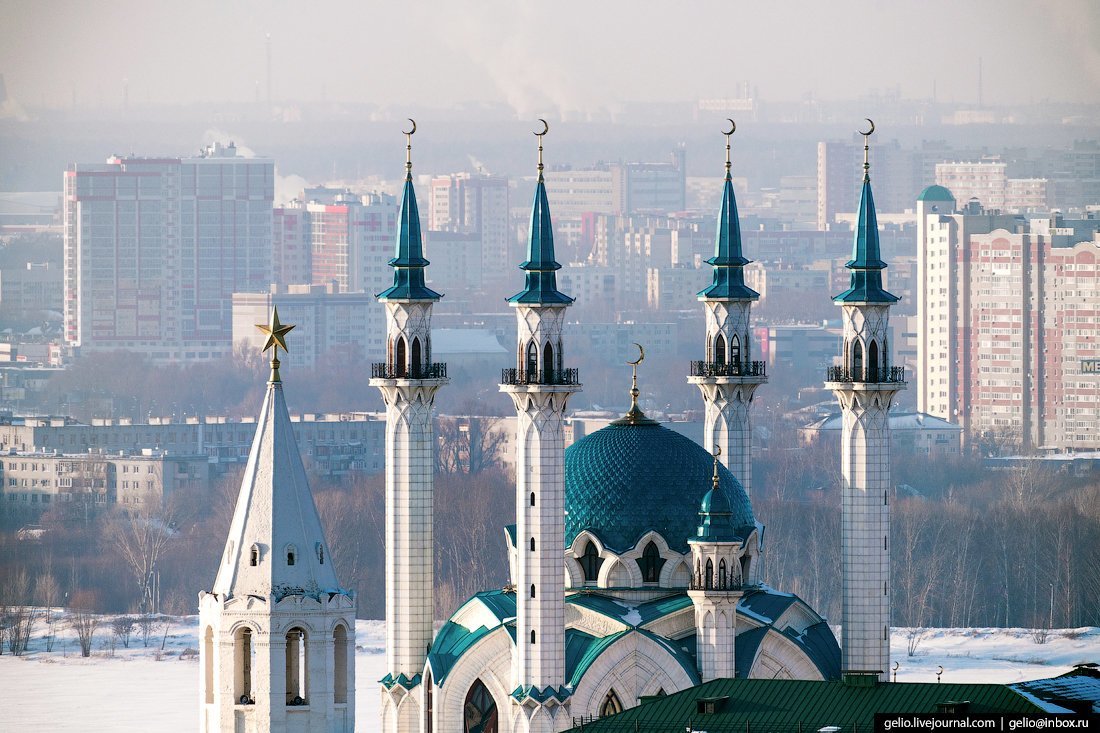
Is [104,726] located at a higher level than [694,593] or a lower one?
lower

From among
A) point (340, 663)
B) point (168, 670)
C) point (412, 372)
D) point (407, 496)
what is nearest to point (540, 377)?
point (412, 372)

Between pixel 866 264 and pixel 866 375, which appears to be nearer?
pixel 866 375

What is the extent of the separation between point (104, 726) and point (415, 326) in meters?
40.1

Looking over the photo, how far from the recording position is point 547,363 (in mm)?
74625

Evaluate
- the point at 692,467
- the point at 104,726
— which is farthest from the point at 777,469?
the point at 692,467

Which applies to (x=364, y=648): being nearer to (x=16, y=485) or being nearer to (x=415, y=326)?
(x=415, y=326)

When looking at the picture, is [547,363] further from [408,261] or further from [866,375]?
[866,375]

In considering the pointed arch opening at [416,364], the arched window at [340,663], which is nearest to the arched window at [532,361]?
the pointed arch opening at [416,364]

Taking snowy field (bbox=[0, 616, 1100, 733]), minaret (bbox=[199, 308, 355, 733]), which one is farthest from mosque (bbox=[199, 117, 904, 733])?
snowy field (bbox=[0, 616, 1100, 733])

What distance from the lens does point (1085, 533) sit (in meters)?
164

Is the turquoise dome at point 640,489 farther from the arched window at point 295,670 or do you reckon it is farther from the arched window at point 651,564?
the arched window at point 295,670

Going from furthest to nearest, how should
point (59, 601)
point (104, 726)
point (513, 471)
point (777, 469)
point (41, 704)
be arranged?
1. point (777, 469)
2. point (513, 471)
3. point (59, 601)
4. point (41, 704)
5. point (104, 726)

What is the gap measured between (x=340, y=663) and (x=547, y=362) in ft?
55.0

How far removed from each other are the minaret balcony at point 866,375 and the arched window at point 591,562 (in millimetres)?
6969
